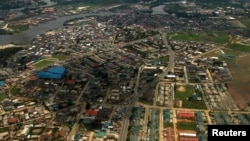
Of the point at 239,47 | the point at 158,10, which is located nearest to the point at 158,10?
the point at 158,10

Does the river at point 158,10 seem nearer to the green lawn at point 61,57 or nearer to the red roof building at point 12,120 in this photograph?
the green lawn at point 61,57

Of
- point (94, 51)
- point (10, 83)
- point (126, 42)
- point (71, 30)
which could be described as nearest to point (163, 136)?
point (10, 83)

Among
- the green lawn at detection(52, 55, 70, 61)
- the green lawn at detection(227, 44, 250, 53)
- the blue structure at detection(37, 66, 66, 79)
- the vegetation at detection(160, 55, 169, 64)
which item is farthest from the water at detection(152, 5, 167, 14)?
the blue structure at detection(37, 66, 66, 79)

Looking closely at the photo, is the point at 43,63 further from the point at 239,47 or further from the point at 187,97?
the point at 239,47

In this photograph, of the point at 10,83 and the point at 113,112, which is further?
the point at 10,83

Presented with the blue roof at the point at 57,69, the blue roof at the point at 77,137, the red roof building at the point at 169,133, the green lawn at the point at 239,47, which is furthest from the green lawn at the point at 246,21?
the blue roof at the point at 77,137

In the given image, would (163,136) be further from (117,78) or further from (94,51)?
(94,51)
